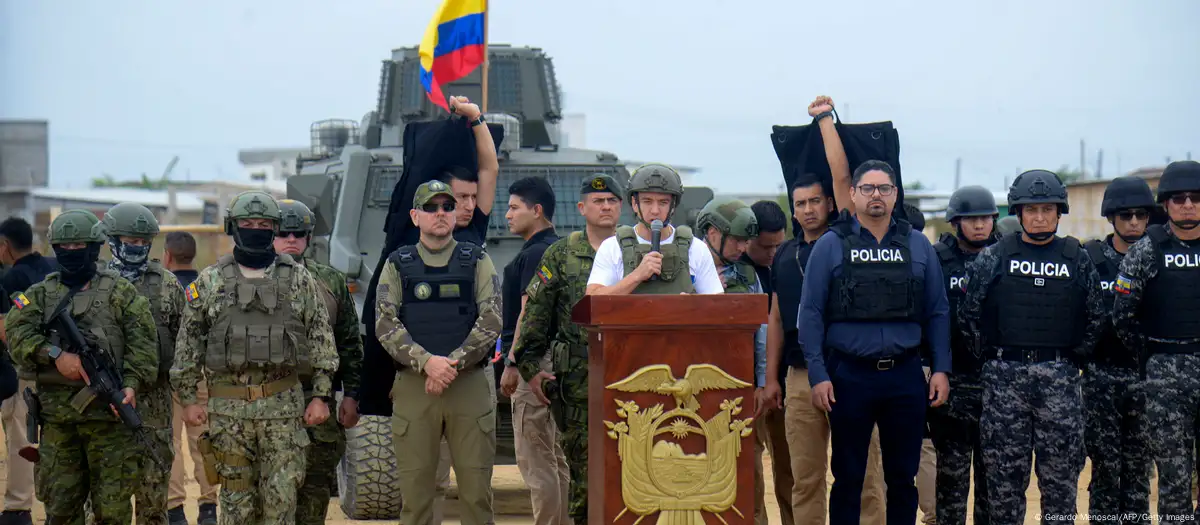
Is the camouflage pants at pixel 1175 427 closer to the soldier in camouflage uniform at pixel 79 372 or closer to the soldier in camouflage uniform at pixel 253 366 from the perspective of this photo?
the soldier in camouflage uniform at pixel 253 366

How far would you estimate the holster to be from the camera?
20.8 feet

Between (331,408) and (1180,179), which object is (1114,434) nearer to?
(1180,179)

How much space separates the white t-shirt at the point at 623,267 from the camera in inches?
234

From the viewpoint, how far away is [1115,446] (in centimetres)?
727

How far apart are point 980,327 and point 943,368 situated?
0.50 m

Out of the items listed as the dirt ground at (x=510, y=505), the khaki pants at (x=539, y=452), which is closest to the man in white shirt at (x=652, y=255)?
the khaki pants at (x=539, y=452)

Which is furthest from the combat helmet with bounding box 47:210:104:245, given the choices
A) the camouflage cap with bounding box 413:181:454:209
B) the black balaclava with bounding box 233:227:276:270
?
the camouflage cap with bounding box 413:181:454:209

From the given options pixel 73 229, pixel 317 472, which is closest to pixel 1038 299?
pixel 317 472

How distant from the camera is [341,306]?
694 centimetres

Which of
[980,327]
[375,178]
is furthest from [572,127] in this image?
[980,327]

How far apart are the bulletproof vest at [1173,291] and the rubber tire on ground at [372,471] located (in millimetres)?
4090

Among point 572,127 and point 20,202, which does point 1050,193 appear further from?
point 572,127

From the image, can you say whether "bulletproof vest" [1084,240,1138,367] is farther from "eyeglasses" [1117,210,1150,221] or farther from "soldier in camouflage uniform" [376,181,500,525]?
"soldier in camouflage uniform" [376,181,500,525]

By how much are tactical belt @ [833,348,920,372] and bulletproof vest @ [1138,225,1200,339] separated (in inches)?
53.2
